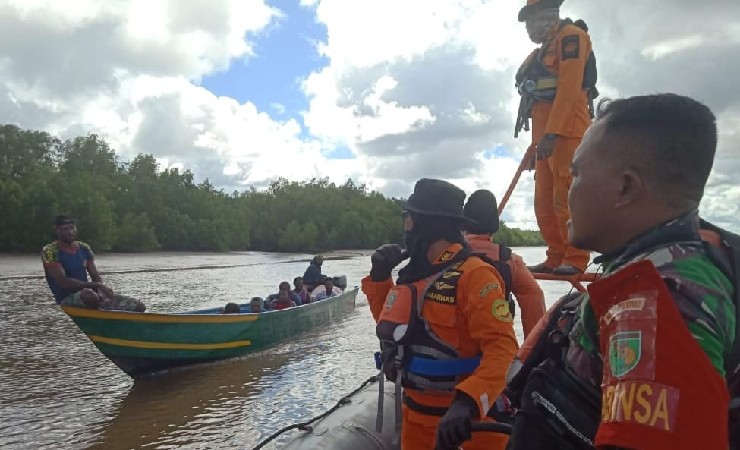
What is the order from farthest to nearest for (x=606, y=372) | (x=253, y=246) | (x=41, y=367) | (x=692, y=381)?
(x=253, y=246)
(x=41, y=367)
(x=606, y=372)
(x=692, y=381)

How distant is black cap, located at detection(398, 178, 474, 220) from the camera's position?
279 centimetres

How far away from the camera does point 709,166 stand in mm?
1094

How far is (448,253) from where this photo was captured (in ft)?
9.00

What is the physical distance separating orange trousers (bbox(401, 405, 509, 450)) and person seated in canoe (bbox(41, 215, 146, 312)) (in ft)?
22.1

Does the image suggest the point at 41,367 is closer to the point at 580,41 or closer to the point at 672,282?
the point at 580,41

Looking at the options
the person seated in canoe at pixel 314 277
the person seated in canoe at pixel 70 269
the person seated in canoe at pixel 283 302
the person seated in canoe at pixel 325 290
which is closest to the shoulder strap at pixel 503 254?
the person seated in canoe at pixel 70 269

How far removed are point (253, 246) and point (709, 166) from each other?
79.7 metres

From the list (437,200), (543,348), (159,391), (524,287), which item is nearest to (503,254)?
(524,287)

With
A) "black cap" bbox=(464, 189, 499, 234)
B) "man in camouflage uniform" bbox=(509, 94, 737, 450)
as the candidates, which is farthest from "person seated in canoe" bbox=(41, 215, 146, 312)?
"man in camouflage uniform" bbox=(509, 94, 737, 450)

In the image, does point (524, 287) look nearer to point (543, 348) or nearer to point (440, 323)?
point (440, 323)

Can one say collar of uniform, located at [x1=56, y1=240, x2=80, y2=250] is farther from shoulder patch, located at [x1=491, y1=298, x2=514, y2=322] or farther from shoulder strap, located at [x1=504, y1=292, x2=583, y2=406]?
shoulder strap, located at [x1=504, y1=292, x2=583, y2=406]

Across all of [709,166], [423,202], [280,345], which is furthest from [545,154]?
[280,345]

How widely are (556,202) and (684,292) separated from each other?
327 cm

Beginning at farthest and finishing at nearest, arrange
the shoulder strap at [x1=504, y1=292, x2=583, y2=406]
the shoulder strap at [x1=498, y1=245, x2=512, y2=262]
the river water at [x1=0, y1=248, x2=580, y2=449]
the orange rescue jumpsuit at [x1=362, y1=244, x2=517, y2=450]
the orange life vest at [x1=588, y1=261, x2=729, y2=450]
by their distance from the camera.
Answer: the river water at [x1=0, y1=248, x2=580, y2=449] → the shoulder strap at [x1=498, y1=245, x2=512, y2=262] → the orange rescue jumpsuit at [x1=362, y1=244, x2=517, y2=450] → the shoulder strap at [x1=504, y1=292, x2=583, y2=406] → the orange life vest at [x1=588, y1=261, x2=729, y2=450]
